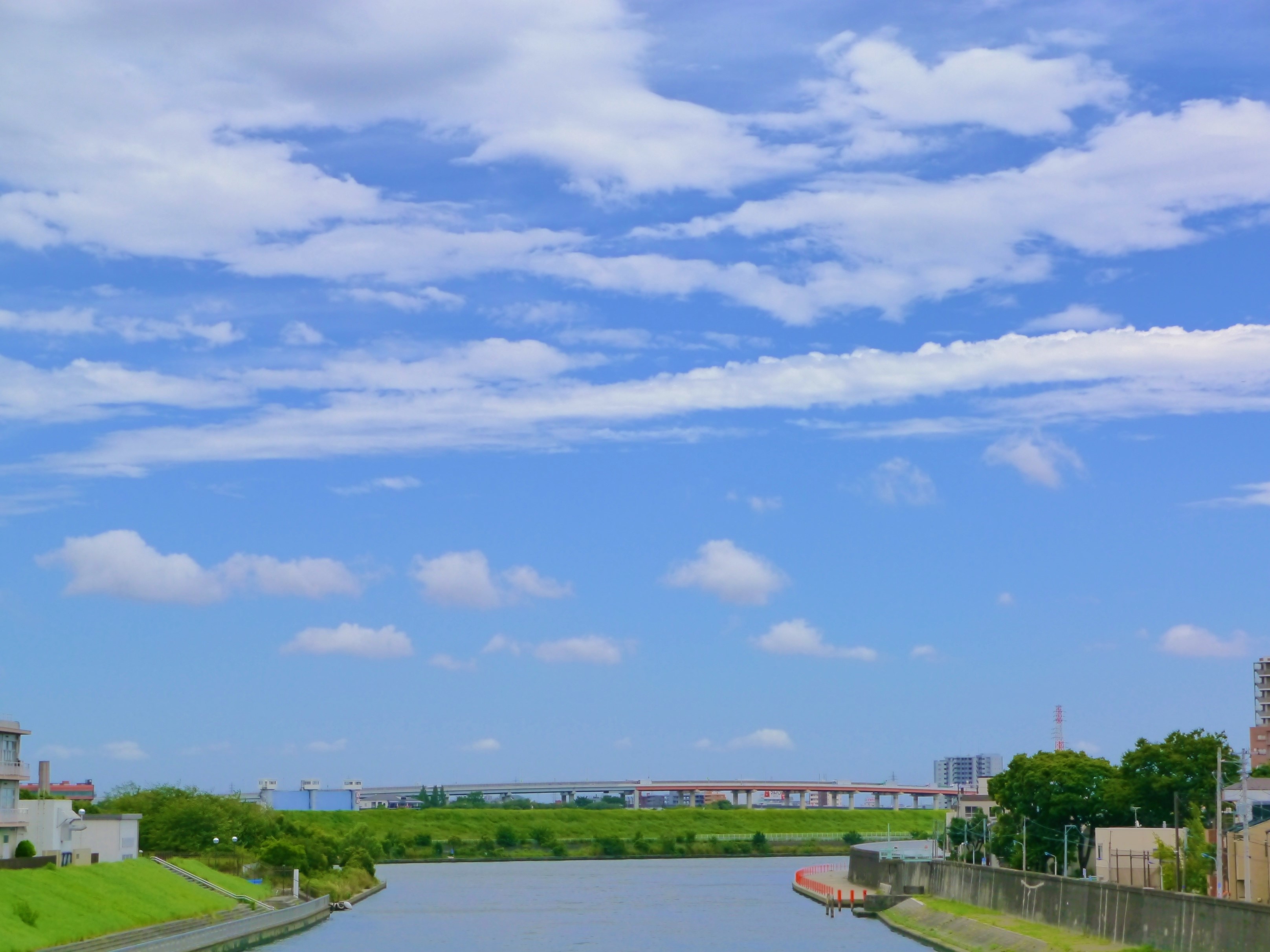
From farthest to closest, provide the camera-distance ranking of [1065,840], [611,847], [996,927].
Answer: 1. [611,847]
2. [1065,840]
3. [996,927]

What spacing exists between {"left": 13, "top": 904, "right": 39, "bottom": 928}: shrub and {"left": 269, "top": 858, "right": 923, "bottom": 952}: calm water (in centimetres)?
1456

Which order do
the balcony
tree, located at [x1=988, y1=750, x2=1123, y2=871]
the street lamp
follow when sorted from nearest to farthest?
the balcony
the street lamp
tree, located at [x1=988, y1=750, x2=1123, y2=871]

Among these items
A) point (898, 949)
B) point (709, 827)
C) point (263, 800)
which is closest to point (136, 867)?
point (898, 949)

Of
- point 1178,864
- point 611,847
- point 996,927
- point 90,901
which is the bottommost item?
point 611,847

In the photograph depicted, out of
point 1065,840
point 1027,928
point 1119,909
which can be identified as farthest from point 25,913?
point 1065,840

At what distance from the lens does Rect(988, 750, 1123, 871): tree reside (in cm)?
8956

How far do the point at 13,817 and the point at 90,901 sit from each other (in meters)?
9.27

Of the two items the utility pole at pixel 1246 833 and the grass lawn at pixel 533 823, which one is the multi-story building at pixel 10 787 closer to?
the utility pole at pixel 1246 833

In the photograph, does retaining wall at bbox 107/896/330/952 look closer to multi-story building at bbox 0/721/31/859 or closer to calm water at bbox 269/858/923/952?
calm water at bbox 269/858/923/952

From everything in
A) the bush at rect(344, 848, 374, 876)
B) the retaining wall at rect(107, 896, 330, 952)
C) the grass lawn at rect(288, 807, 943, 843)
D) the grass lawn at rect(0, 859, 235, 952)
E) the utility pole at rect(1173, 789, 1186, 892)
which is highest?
the utility pole at rect(1173, 789, 1186, 892)

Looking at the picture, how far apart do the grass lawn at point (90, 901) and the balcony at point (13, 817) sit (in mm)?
3369

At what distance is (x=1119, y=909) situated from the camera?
52.7 m

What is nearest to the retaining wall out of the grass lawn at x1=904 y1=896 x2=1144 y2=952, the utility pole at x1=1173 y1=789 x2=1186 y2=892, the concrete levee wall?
the grass lawn at x1=904 y1=896 x2=1144 y2=952

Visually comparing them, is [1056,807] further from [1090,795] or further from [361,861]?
[361,861]
